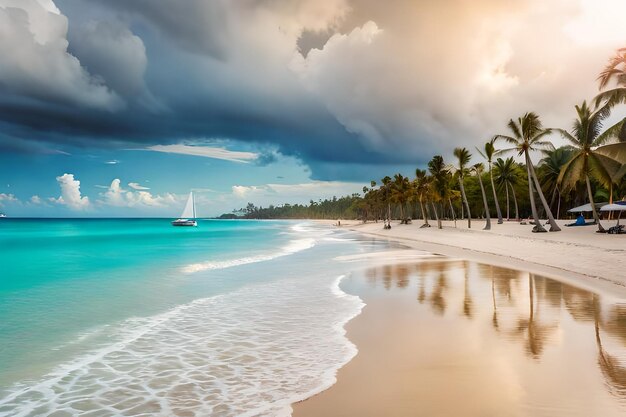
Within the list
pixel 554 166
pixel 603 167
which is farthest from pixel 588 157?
pixel 554 166

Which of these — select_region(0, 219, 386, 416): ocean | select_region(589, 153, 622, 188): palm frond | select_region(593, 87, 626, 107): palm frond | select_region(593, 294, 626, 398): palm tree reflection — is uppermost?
select_region(593, 87, 626, 107): palm frond

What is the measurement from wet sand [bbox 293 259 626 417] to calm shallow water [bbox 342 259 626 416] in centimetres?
2

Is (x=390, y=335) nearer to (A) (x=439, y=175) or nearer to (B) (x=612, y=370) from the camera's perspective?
(B) (x=612, y=370)

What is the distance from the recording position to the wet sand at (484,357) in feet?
16.3

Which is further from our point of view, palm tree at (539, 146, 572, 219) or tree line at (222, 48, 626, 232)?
palm tree at (539, 146, 572, 219)

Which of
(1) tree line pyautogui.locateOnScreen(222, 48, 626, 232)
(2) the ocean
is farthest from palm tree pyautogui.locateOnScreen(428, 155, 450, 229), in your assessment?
(2) the ocean

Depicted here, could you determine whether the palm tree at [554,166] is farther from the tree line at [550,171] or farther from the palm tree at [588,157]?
the palm tree at [588,157]

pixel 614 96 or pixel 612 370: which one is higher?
pixel 614 96

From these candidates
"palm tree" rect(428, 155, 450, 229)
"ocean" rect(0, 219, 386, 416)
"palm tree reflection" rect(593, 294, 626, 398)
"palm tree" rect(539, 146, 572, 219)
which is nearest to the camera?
"palm tree reflection" rect(593, 294, 626, 398)

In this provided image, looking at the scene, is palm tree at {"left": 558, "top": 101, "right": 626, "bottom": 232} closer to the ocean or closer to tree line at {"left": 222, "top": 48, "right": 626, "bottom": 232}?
tree line at {"left": 222, "top": 48, "right": 626, "bottom": 232}

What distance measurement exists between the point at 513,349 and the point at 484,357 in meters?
0.74

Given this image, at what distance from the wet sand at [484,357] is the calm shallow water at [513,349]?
2 cm

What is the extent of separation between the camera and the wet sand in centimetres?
497

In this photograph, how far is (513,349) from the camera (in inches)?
277
